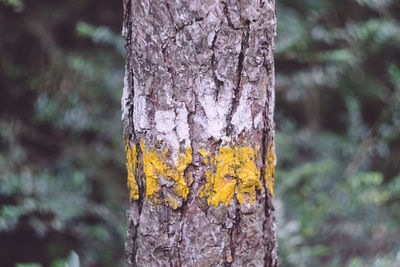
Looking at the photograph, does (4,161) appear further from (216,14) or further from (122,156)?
(216,14)

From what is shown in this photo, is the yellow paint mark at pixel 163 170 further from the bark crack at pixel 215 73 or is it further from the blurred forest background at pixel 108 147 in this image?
the blurred forest background at pixel 108 147

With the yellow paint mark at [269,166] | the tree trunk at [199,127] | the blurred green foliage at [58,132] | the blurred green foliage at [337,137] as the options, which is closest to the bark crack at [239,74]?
the tree trunk at [199,127]

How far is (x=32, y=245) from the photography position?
182 cm

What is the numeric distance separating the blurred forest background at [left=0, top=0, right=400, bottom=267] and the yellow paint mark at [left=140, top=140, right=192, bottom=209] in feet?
2.55

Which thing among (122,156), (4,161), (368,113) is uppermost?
(368,113)

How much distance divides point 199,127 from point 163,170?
0.11 meters

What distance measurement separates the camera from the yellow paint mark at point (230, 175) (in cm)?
74

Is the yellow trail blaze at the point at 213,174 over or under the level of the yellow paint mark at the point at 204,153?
under

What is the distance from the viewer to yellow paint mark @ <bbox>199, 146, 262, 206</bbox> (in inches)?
29.1

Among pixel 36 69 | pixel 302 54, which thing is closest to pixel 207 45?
pixel 302 54

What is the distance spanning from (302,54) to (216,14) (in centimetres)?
125

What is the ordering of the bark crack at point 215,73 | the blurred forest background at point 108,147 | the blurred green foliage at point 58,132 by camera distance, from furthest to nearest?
the blurred green foliage at point 58,132
the blurred forest background at point 108,147
the bark crack at point 215,73

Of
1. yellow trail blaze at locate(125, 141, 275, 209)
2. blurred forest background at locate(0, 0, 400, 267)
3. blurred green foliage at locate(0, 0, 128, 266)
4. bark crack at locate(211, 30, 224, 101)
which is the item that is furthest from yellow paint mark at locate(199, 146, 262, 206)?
blurred green foliage at locate(0, 0, 128, 266)

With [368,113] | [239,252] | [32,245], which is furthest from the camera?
[368,113]
